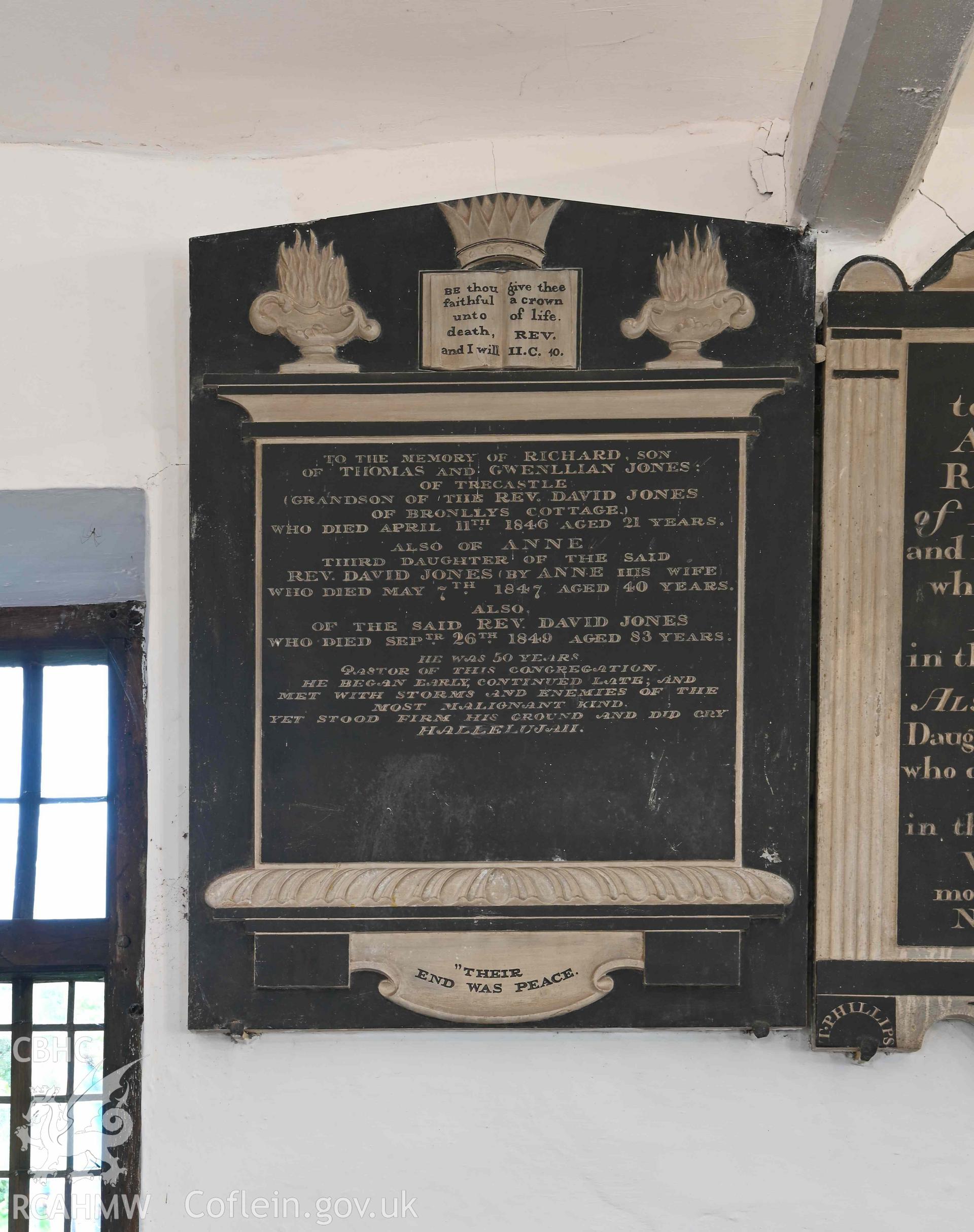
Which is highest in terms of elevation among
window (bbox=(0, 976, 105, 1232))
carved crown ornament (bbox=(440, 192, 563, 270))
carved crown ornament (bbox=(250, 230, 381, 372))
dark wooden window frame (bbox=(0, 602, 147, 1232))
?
carved crown ornament (bbox=(440, 192, 563, 270))

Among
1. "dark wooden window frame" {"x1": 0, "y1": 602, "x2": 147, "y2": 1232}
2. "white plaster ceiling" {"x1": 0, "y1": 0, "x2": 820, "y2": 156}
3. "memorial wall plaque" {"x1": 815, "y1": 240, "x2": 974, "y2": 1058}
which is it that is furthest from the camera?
"dark wooden window frame" {"x1": 0, "y1": 602, "x2": 147, "y2": 1232}

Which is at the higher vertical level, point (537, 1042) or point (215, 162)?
point (215, 162)

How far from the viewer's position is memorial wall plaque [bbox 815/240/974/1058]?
2.14 meters

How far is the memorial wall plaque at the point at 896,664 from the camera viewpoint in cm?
214

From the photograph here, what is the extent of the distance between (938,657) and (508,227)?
1369 millimetres

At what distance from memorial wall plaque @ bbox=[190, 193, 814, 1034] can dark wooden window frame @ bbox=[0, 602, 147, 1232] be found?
329 millimetres

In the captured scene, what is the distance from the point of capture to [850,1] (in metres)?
1.81

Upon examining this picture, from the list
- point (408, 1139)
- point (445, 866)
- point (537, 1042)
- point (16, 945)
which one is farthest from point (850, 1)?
point (16, 945)

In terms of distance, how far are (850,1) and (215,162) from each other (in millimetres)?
1452

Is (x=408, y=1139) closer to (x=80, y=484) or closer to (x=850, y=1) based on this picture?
(x=80, y=484)

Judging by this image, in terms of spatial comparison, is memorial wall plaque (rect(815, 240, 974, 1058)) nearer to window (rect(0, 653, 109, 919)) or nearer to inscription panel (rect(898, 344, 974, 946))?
inscription panel (rect(898, 344, 974, 946))

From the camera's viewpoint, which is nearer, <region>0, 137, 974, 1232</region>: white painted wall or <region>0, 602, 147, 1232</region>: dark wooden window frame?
<region>0, 137, 974, 1232</region>: white painted wall

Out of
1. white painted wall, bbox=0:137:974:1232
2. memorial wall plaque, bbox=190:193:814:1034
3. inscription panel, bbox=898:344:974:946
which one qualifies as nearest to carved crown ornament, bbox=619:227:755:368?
memorial wall plaque, bbox=190:193:814:1034

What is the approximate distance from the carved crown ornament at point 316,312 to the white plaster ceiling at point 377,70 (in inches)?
14.7
